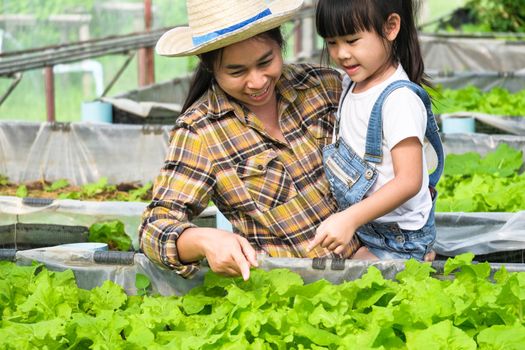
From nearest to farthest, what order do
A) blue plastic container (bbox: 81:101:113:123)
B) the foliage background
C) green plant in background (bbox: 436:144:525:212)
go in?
green plant in background (bbox: 436:144:525:212) → blue plastic container (bbox: 81:101:113:123) → the foliage background

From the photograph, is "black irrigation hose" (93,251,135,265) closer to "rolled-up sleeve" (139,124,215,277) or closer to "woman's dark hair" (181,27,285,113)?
"rolled-up sleeve" (139,124,215,277)

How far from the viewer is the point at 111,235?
15.6 ft

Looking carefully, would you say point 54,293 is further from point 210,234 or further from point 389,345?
point 389,345

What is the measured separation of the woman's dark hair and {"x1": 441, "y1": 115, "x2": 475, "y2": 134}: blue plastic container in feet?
12.1

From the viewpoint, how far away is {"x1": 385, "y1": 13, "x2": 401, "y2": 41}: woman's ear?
3415 mm

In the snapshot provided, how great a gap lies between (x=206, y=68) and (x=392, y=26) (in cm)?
59

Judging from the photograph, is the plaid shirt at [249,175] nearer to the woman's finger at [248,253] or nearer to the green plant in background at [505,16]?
the woman's finger at [248,253]

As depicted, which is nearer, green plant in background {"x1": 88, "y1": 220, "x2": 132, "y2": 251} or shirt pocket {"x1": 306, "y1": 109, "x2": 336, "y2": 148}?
shirt pocket {"x1": 306, "y1": 109, "x2": 336, "y2": 148}

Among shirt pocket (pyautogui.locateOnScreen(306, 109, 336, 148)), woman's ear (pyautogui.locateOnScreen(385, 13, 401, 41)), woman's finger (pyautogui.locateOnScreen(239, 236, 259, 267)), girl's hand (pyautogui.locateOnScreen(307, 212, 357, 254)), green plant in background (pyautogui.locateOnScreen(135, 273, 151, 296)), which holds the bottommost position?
green plant in background (pyautogui.locateOnScreen(135, 273, 151, 296))

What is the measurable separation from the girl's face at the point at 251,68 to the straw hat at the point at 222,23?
0.13ft

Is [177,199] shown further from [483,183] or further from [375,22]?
[483,183]

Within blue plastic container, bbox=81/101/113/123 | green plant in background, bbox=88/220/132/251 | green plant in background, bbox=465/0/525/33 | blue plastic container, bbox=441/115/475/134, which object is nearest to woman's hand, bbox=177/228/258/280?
green plant in background, bbox=88/220/132/251

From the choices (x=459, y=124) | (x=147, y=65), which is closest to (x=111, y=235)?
(x=459, y=124)

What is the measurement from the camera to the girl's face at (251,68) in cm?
325
